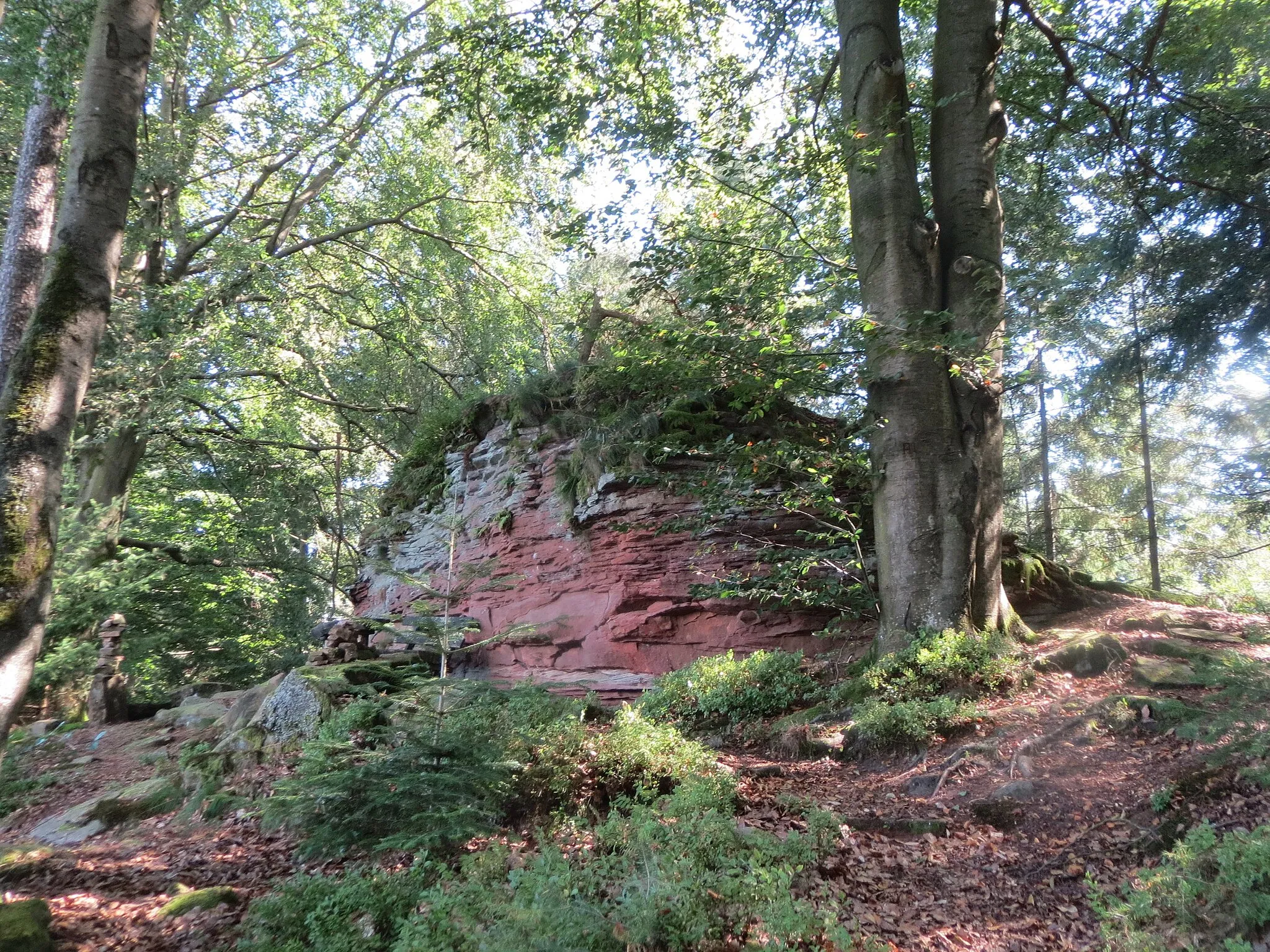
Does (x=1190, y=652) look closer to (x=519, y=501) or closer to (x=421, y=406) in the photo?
(x=519, y=501)

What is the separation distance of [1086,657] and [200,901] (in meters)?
6.96

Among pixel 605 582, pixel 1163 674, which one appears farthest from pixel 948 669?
pixel 605 582

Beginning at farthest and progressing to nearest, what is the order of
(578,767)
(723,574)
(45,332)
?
1. (723,574)
2. (578,767)
3. (45,332)

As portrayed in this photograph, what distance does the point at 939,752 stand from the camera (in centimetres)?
547

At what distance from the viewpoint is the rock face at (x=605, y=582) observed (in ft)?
30.0

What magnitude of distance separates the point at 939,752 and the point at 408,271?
13989 mm

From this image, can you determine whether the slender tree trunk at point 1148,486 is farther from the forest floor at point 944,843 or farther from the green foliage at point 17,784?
the green foliage at point 17,784

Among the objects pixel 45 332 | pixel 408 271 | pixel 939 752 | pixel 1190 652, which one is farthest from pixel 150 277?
pixel 1190 652

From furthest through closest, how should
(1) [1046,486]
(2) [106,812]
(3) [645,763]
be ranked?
(1) [1046,486], (2) [106,812], (3) [645,763]

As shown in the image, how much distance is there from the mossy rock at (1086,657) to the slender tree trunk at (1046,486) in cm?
783

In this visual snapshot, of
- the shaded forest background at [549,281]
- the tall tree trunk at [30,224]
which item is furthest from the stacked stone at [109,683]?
the tall tree trunk at [30,224]

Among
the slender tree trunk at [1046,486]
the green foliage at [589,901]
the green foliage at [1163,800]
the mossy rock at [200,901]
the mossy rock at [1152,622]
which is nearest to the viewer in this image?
the green foliage at [589,901]

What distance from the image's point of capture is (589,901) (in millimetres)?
3363

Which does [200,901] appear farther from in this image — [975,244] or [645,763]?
[975,244]
